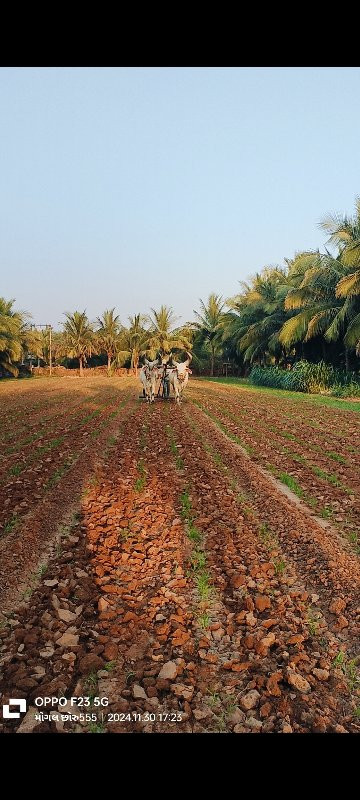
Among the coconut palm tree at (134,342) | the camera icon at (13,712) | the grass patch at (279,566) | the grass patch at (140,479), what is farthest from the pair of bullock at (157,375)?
the coconut palm tree at (134,342)

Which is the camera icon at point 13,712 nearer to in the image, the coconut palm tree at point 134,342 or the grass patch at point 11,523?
the grass patch at point 11,523

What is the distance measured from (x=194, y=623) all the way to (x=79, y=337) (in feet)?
170

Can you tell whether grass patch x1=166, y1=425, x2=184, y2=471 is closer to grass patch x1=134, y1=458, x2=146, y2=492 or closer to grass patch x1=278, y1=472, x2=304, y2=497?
grass patch x1=134, y1=458, x2=146, y2=492

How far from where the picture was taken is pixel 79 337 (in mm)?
53781

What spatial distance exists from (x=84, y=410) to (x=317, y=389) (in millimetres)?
12794

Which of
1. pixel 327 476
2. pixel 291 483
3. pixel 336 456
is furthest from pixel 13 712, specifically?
pixel 336 456

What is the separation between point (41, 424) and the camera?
13203 mm

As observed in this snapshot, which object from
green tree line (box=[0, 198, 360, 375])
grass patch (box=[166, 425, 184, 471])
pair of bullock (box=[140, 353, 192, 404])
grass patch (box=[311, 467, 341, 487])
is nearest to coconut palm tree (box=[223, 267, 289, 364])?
green tree line (box=[0, 198, 360, 375])

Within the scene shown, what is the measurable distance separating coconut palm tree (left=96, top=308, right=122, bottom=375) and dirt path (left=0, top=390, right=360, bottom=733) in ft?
162

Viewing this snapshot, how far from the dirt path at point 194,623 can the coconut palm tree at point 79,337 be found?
4852 cm

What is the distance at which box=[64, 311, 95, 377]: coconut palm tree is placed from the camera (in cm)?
5322

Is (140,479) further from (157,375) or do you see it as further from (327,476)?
(157,375)

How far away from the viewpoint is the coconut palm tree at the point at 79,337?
5322cm

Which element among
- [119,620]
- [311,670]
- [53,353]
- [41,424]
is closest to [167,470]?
[119,620]
